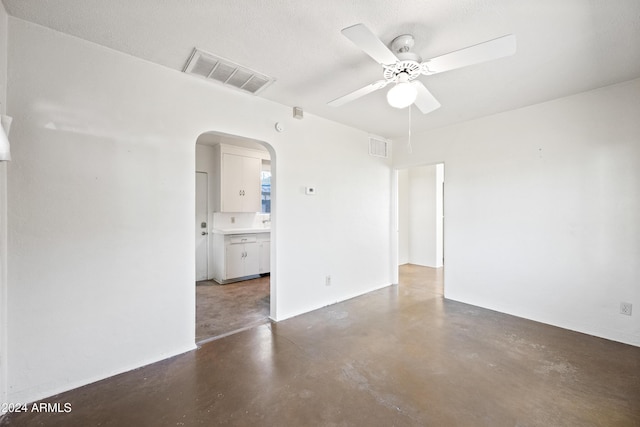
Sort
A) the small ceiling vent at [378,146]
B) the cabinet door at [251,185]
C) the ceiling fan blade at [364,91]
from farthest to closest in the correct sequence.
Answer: the cabinet door at [251,185], the small ceiling vent at [378,146], the ceiling fan blade at [364,91]

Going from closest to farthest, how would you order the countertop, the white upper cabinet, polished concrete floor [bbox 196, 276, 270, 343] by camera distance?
polished concrete floor [bbox 196, 276, 270, 343]
the countertop
the white upper cabinet

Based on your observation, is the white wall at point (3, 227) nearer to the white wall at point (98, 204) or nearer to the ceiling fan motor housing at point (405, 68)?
the white wall at point (98, 204)

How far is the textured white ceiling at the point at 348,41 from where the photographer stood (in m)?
1.60

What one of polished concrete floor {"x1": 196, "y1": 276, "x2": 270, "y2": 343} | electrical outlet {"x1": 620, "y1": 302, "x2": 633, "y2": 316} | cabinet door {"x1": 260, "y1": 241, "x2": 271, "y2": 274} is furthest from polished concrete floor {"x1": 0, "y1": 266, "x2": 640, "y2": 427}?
cabinet door {"x1": 260, "y1": 241, "x2": 271, "y2": 274}

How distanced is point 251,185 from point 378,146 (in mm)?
2563

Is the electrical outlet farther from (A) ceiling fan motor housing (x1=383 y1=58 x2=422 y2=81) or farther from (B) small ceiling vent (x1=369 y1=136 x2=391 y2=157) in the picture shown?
(B) small ceiling vent (x1=369 y1=136 x2=391 y2=157)

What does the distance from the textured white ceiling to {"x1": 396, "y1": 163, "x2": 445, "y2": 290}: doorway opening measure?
11.5 ft

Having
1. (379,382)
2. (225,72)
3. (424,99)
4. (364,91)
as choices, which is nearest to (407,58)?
(364,91)

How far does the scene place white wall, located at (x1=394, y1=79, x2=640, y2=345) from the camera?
256 centimetres

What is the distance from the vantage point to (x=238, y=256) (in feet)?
15.6

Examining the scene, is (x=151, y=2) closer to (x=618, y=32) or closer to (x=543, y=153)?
(x=618, y=32)

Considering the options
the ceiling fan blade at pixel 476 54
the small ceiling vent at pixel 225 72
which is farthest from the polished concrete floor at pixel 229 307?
the ceiling fan blade at pixel 476 54

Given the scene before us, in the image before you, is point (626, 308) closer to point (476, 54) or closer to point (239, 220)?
point (476, 54)

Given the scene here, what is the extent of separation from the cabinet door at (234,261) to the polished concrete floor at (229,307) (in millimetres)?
177
